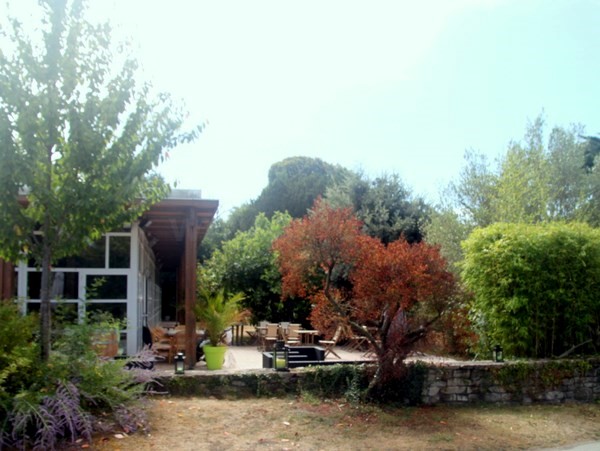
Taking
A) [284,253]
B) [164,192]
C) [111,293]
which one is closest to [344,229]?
[284,253]

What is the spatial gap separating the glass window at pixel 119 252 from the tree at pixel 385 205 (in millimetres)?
9262

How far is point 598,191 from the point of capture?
19406 millimetres

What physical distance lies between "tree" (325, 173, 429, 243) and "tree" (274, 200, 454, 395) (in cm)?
1151

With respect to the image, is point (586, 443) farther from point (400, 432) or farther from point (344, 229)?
point (344, 229)

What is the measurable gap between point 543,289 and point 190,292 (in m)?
6.28

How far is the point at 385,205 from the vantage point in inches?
816

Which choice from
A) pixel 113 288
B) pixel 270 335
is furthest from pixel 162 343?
pixel 270 335

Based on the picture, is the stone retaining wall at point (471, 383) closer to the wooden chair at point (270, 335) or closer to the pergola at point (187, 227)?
the pergola at point (187, 227)

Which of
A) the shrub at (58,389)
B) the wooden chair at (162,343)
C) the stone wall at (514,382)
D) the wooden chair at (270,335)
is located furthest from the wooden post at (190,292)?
the wooden chair at (270,335)

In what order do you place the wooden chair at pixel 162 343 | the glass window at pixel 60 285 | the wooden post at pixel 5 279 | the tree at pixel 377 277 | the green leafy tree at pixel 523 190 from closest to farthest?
the tree at pixel 377 277, the wooden post at pixel 5 279, the glass window at pixel 60 285, the wooden chair at pixel 162 343, the green leafy tree at pixel 523 190

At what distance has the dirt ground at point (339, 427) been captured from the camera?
637cm

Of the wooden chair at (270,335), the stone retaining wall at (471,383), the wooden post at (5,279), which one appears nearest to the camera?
the stone retaining wall at (471,383)

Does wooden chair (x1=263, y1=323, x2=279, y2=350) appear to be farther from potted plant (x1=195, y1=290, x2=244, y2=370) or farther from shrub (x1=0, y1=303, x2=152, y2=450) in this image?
shrub (x1=0, y1=303, x2=152, y2=450)

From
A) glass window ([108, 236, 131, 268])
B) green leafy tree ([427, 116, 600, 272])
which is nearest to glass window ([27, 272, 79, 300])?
glass window ([108, 236, 131, 268])
